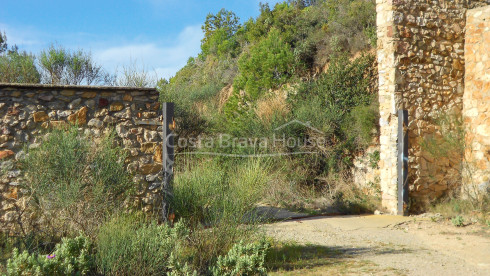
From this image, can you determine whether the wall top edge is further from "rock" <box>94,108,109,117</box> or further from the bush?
the bush

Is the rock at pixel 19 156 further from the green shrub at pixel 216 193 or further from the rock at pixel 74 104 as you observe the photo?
the green shrub at pixel 216 193

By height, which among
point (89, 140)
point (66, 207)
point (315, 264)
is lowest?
point (315, 264)

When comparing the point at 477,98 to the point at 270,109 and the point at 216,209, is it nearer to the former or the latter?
the point at 270,109

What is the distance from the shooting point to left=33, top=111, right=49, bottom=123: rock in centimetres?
506

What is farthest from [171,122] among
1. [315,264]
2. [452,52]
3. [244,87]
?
[244,87]

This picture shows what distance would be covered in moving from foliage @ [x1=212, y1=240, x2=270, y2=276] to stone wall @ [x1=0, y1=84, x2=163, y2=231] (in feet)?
5.36

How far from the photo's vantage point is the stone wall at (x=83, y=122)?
4.96 m

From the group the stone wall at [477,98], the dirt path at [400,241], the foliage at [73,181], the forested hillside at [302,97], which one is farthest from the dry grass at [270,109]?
the foliage at [73,181]

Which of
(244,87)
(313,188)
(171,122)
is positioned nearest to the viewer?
(171,122)

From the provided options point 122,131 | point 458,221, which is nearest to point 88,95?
point 122,131

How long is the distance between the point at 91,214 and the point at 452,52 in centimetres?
682

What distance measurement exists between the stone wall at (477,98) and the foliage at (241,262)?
16.1ft

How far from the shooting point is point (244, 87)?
45.9 ft

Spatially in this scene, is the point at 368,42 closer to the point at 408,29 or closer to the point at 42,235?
the point at 408,29
